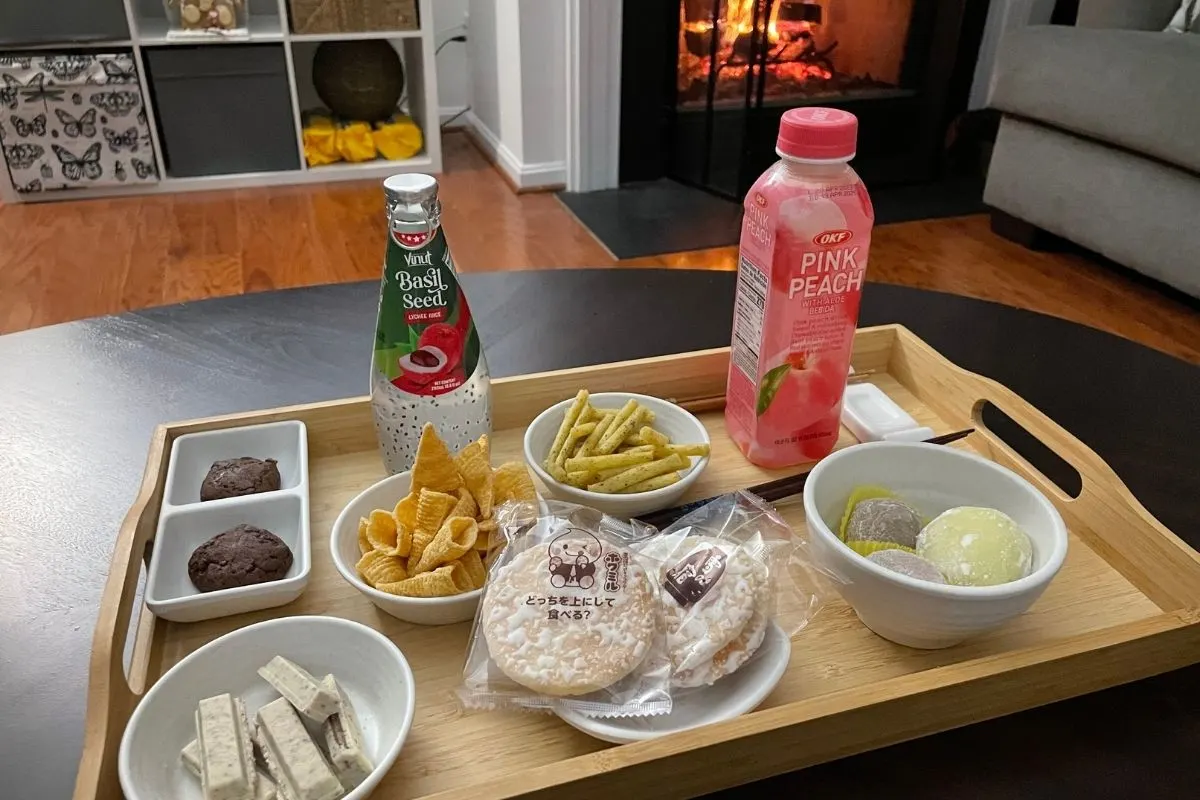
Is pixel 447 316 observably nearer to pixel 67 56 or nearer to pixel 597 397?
pixel 597 397

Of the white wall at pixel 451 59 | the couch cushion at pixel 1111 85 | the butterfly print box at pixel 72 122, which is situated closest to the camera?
the couch cushion at pixel 1111 85

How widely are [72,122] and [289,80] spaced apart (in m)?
0.54

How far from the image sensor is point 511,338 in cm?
94

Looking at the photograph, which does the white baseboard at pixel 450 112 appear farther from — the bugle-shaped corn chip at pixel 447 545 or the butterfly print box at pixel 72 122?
the bugle-shaped corn chip at pixel 447 545

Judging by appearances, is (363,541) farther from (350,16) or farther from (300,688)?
(350,16)

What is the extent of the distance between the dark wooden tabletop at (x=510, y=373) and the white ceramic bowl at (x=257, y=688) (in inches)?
2.1

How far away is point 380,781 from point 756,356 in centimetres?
41

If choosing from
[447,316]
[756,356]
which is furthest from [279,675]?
[756,356]

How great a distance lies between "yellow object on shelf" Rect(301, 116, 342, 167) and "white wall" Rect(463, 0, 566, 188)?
0.48 m

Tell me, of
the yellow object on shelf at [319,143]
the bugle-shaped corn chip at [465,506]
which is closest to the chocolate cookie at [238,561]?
the bugle-shaped corn chip at [465,506]

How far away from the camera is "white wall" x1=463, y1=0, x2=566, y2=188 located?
95.9 inches

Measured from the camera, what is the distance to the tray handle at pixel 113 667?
0.46 metres

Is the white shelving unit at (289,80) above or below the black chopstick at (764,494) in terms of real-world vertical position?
below

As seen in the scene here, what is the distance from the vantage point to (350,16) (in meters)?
2.47
